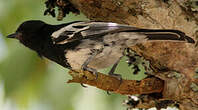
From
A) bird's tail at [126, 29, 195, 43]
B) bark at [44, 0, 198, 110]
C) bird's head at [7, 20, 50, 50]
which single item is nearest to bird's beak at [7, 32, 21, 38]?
bird's head at [7, 20, 50, 50]

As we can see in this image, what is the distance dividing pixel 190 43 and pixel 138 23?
1.23 ft

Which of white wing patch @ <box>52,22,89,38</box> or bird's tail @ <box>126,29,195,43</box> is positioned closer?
bird's tail @ <box>126,29,195,43</box>

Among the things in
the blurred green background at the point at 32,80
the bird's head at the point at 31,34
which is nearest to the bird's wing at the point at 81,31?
the bird's head at the point at 31,34

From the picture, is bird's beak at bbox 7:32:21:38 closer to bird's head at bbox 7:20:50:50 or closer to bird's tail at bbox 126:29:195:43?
bird's head at bbox 7:20:50:50

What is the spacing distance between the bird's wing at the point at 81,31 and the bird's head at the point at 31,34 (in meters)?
0.33

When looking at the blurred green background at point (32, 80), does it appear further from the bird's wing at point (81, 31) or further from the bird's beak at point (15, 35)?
the bird's wing at point (81, 31)

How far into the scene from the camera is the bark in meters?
2.63

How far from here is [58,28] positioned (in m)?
3.03

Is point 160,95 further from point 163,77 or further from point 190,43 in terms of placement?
point 190,43

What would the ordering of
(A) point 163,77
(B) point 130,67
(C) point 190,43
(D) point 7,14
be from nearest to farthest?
1. (C) point 190,43
2. (A) point 163,77
3. (B) point 130,67
4. (D) point 7,14

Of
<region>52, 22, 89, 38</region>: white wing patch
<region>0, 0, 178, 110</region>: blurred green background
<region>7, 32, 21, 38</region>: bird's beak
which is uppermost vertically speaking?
<region>52, 22, 89, 38</region>: white wing patch

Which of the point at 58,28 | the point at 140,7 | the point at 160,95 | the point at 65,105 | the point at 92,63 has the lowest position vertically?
the point at 65,105

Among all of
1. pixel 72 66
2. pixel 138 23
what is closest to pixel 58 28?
pixel 72 66

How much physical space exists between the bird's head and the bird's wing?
13.1 inches
